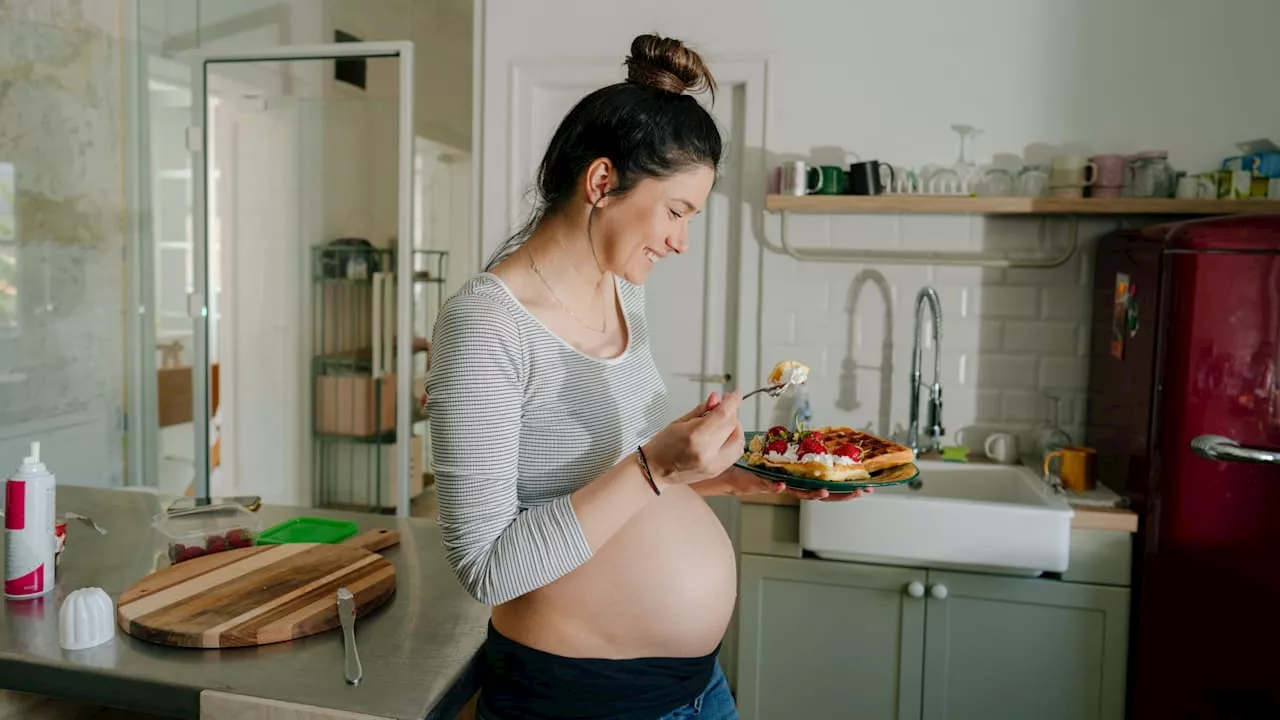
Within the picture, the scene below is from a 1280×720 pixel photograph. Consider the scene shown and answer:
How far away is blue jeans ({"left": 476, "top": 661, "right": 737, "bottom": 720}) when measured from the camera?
125 centimetres

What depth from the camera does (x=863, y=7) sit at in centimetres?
285

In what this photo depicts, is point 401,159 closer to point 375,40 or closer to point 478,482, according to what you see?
point 375,40

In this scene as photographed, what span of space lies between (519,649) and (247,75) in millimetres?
3169

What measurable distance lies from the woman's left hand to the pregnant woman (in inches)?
6.1

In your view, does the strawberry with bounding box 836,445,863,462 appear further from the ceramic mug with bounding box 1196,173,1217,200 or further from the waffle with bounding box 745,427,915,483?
the ceramic mug with bounding box 1196,173,1217,200

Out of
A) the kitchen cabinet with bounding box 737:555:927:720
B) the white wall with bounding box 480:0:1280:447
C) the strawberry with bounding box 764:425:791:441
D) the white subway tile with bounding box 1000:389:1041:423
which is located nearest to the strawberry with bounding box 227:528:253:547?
the strawberry with bounding box 764:425:791:441

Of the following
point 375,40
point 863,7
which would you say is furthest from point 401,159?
point 863,7

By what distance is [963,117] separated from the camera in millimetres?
Answer: 2807

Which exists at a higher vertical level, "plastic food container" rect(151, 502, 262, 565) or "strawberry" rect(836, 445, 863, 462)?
"strawberry" rect(836, 445, 863, 462)

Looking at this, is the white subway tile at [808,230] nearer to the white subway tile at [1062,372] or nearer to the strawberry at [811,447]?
the white subway tile at [1062,372]

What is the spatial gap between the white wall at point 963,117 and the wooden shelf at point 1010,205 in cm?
15

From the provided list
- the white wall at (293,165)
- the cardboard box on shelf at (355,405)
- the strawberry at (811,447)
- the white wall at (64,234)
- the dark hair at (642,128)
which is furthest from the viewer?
the cardboard box on shelf at (355,405)

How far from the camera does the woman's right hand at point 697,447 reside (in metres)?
1.08

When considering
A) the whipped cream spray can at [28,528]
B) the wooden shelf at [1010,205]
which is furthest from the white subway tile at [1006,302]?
the whipped cream spray can at [28,528]
